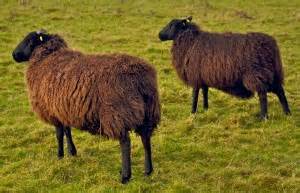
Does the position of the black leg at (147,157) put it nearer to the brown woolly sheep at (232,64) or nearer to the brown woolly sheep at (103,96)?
the brown woolly sheep at (103,96)

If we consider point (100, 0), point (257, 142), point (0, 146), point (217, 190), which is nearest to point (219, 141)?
point (257, 142)

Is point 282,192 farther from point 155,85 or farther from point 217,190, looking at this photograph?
point 155,85

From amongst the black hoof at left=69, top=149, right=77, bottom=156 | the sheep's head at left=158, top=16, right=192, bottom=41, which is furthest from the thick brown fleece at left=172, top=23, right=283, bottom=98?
the black hoof at left=69, top=149, right=77, bottom=156

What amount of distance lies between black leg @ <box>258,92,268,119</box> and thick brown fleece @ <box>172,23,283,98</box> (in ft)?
0.47

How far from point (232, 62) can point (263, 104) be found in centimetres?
113

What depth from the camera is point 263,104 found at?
36.3ft

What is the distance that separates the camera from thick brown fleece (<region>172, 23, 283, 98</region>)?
1095 cm

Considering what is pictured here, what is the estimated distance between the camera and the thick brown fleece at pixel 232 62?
1095cm

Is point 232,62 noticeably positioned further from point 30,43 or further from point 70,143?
point 30,43

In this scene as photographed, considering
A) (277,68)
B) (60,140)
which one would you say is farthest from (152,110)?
(277,68)

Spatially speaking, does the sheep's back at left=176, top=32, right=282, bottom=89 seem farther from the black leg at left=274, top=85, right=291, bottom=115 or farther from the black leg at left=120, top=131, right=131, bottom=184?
the black leg at left=120, top=131, right=131, bottom=184

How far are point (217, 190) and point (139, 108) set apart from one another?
67.4 inches

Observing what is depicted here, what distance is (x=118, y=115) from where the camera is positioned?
297 inches

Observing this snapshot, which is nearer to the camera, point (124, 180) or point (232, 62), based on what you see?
point (124, 180)
